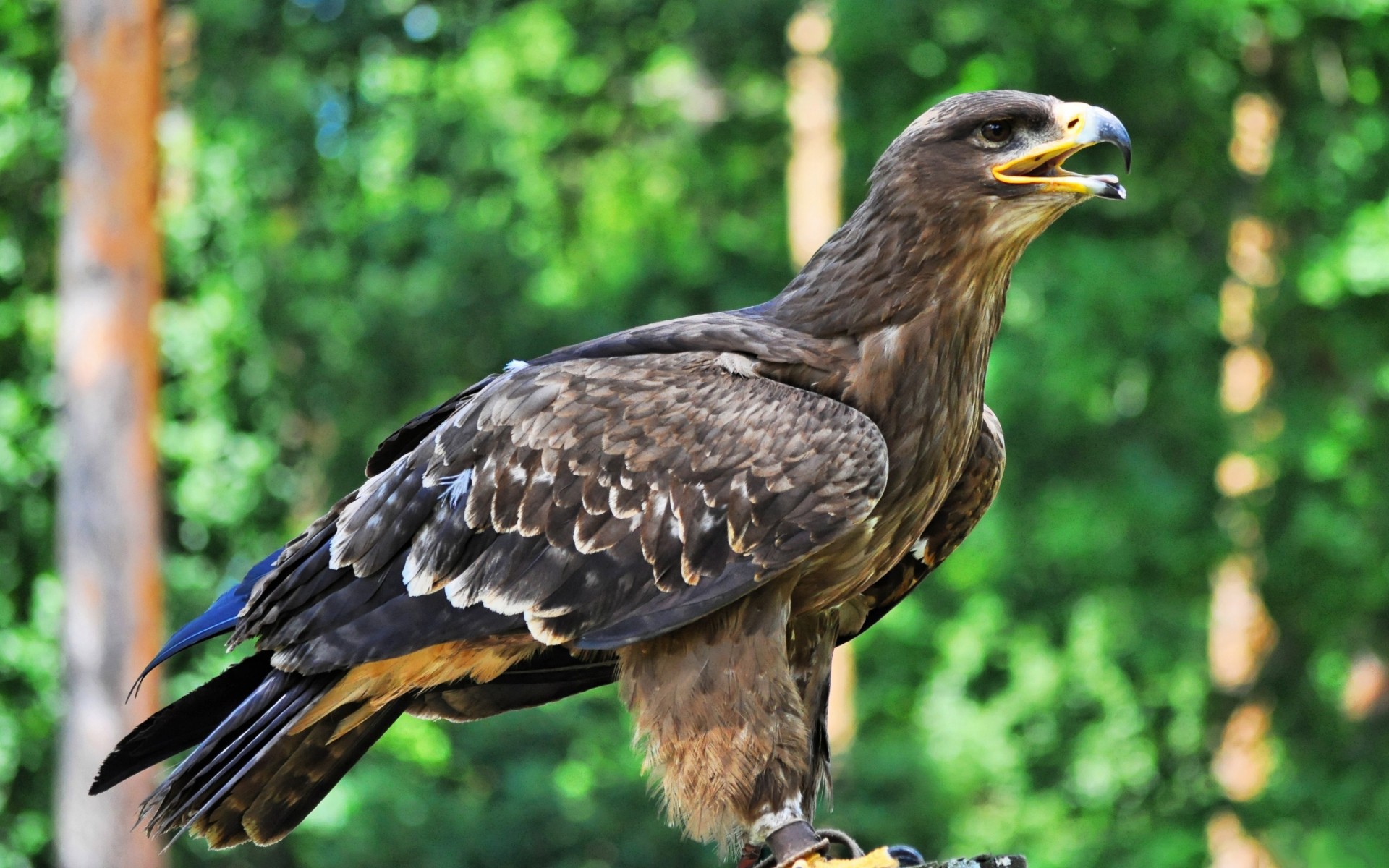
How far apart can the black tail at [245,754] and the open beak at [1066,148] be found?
71.8 inches

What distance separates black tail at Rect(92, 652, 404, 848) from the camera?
144 inches

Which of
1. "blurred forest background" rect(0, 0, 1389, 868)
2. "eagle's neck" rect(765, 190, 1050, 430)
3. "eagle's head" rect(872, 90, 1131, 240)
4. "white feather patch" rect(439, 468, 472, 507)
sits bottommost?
"blurred forest background" rect(0, 0, 1389, 868)

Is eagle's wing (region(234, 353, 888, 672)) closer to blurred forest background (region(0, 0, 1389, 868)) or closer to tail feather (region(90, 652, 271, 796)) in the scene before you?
tail feather (region(90, 652, 271, 796))

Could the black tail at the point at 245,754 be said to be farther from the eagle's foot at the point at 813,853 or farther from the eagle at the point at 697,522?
the eagle's foot at the point at 813,853

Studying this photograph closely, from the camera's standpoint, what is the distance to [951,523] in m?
4.18

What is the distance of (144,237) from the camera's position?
33.3 feet

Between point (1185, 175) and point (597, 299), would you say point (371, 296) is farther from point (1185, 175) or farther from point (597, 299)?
point (1185, 175)

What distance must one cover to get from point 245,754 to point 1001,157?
6.76 feet

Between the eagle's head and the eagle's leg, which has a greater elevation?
the eagle's head

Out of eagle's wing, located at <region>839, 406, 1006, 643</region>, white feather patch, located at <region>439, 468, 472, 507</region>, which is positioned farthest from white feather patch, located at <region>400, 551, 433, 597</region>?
eagle's wing, located at <region>839, 406, 1006, 643</region>

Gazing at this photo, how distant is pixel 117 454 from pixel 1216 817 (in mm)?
7991

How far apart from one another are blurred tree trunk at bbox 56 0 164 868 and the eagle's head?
737 centimetres

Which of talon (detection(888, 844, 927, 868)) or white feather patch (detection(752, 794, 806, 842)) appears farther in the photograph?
talon (detection(888, 844, 927, 868))

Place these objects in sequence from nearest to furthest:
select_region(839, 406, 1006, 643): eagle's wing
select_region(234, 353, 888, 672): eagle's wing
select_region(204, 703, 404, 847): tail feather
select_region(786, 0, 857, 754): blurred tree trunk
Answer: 1. select_region(234, 353, 888, 672): eagle's wing
2. select_region(204, 703, 404, 847): tail feather
3. select_region(839, 406, 1006, 643): eagle's wing
4. select_region(786, 0, 857, 754): blurred tree trunk
